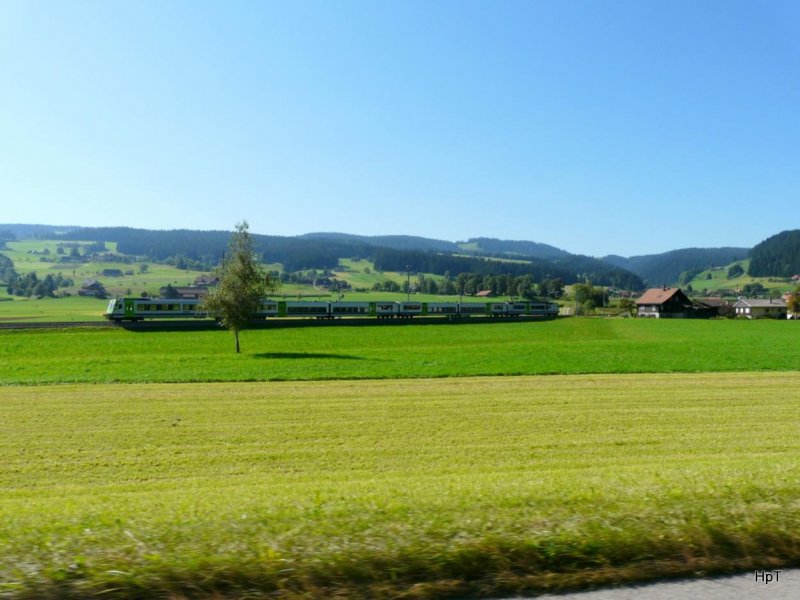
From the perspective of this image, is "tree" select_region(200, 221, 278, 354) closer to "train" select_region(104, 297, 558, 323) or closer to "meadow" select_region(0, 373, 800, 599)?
"train" select_region(104, 297, 558, 323)

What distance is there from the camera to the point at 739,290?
19425 centimetres

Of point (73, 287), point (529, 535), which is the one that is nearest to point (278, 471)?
point (529, 535)

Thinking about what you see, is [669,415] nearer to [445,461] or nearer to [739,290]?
[445,461]

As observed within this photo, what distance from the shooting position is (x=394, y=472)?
12383mm

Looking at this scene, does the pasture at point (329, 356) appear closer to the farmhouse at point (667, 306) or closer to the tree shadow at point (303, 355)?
the tree shadow at point (303, 355)

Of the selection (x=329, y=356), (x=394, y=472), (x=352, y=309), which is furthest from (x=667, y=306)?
(x=394, y=472)

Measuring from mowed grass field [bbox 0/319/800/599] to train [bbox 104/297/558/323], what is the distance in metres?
25.5

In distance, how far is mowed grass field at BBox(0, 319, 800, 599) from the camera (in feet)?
15.0

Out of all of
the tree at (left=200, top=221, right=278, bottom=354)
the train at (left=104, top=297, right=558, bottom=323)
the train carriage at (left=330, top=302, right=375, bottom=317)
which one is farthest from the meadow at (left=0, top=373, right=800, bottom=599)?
the train carriage at (left=330, top=302, right=375, bottom=317)

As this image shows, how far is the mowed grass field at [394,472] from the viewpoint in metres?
4.57

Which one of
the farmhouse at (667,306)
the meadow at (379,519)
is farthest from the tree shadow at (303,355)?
the farmhouse at (667,306)

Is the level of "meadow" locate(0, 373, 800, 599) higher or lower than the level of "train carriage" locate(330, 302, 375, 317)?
higher

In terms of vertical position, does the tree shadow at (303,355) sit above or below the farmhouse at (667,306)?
below

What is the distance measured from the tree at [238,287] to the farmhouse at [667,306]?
82.6 m
